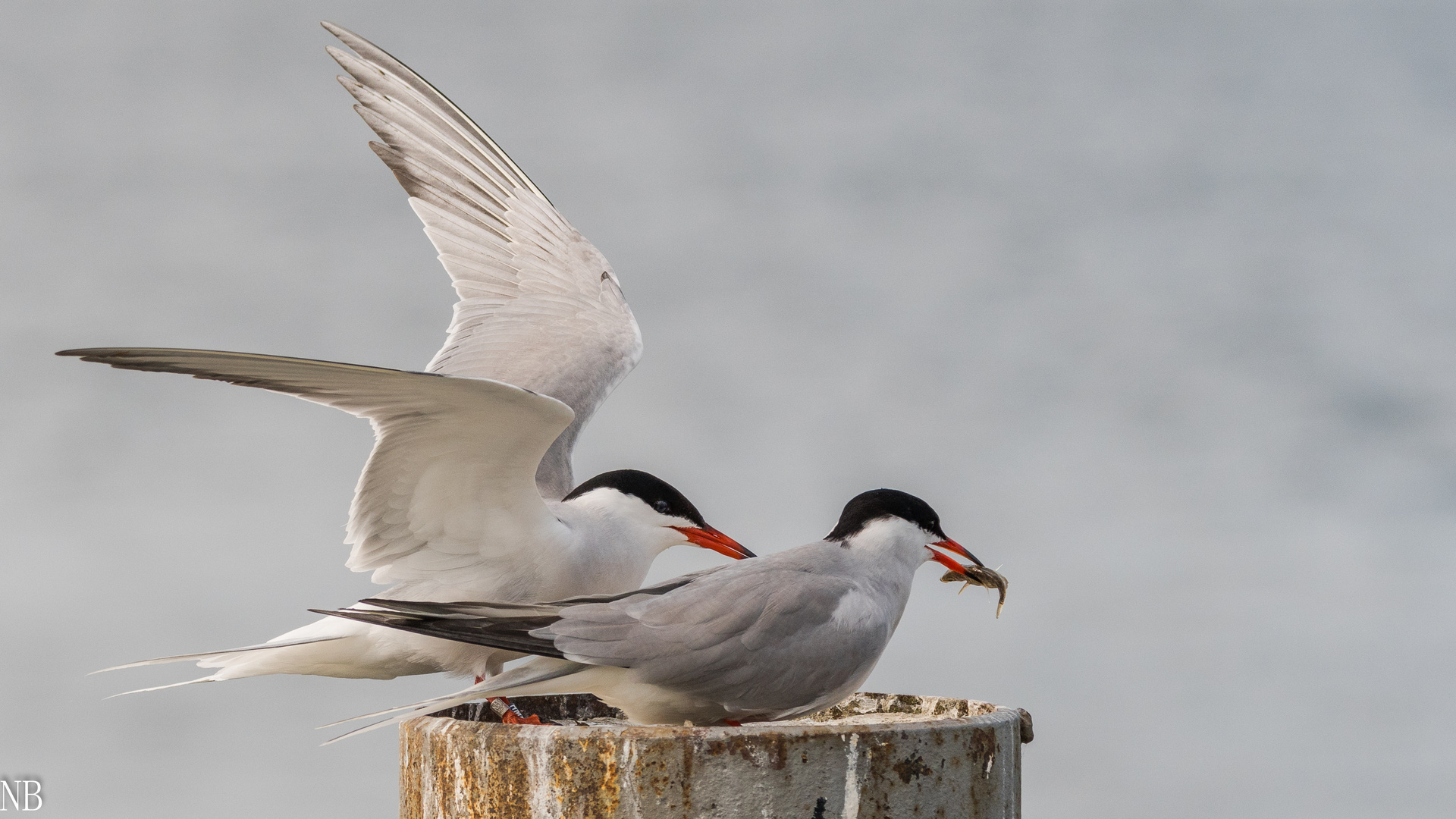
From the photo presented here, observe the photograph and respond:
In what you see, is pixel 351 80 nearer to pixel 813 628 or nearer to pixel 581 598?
pixel 581 598

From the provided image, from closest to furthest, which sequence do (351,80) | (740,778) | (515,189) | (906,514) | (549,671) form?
(740,778), (549,671), (906,514), (351,80), (515,189)

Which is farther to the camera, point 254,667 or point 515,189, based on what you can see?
point 515,189

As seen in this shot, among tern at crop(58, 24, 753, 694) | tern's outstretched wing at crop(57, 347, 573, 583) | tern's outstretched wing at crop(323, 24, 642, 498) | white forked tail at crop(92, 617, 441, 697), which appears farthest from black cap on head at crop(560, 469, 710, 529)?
white forked tail at crop(92, 617, 441, 697)

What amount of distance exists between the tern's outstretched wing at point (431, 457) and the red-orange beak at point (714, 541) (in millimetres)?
607

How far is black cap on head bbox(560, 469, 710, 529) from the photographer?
4980mm

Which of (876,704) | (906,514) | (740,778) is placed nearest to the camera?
(740,778)

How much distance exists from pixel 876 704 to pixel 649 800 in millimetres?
1519

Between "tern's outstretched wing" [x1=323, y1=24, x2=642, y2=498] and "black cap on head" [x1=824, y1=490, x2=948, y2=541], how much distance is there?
173cm

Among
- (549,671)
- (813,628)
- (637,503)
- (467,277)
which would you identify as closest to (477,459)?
(637,503)

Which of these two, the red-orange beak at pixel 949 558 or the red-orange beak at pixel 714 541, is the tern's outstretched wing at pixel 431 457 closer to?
the red-orange beak at pixel 714 541

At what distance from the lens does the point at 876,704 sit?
15.2ft

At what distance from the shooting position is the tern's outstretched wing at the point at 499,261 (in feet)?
19.2

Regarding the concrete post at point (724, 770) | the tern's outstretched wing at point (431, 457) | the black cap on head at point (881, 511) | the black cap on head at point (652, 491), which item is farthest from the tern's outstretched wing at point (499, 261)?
the concrete post at point (724, 770)

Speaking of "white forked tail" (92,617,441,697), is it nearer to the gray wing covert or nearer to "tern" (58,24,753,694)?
"tern" (58,24,753,694)
